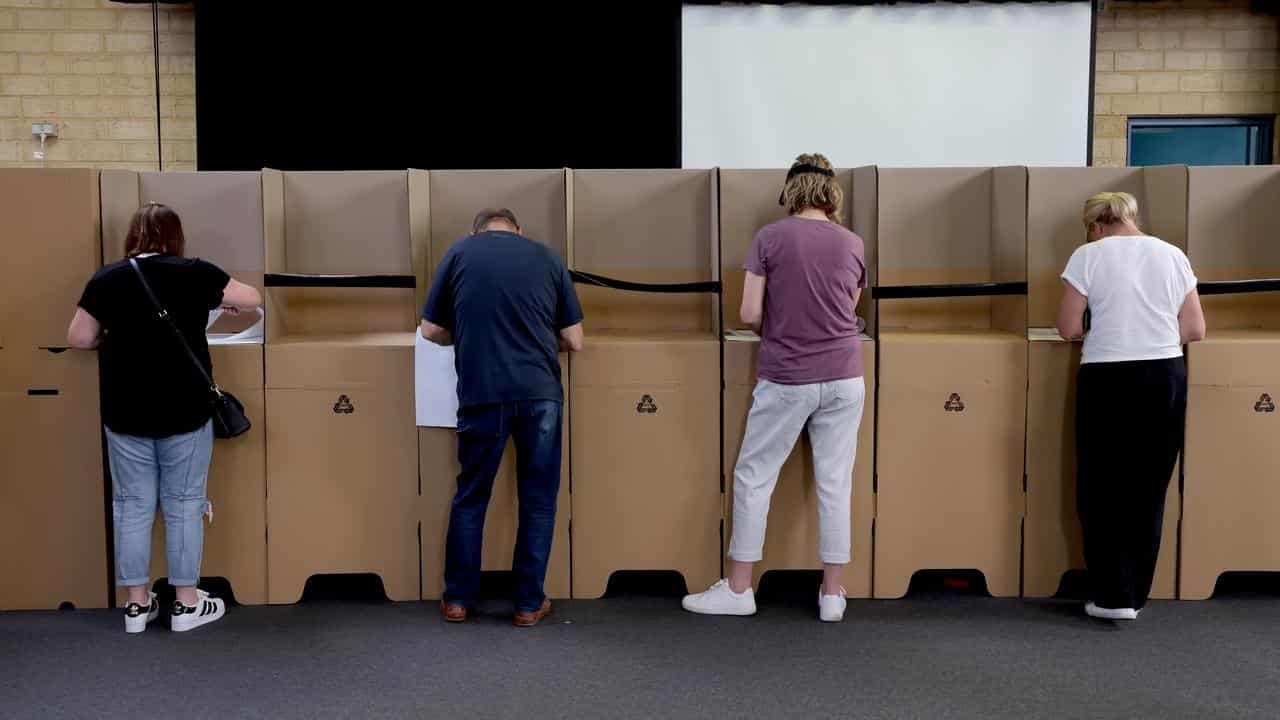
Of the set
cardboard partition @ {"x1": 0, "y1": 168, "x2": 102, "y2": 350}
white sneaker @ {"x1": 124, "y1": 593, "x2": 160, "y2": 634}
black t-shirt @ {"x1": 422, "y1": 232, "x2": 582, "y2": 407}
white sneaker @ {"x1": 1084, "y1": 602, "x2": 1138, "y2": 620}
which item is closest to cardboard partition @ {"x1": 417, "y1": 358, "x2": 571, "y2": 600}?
black t-shirt @ {"x1": 422, "y1": 232, "x2": 582, "y2": 407}

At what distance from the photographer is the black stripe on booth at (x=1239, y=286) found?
9.04ft

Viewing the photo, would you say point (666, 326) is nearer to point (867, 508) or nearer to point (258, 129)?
point (867, 508)

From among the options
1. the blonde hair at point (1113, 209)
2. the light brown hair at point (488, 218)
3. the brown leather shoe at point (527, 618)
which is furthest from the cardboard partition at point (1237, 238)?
the brown leather shoe at point (527, 618)

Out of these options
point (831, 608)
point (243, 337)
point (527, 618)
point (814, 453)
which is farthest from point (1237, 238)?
point (243, 337)

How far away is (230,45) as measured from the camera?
4.50 metres

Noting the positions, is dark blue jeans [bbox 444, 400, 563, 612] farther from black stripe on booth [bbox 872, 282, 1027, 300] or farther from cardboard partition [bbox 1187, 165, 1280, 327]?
cardboard partition [bbox 1187, 165, 1280, 327]

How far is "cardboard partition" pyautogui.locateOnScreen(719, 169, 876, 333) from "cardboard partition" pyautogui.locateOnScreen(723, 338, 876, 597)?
28 centimetres

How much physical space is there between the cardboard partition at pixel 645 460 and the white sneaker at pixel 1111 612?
40.9 inches

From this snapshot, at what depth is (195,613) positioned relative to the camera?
2516mm

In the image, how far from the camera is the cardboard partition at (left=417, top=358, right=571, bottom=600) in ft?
8.87

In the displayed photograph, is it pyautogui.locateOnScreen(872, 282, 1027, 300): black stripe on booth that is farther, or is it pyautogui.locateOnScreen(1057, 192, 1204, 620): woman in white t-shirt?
pyautogui.locateOnScreen(872, 282, 1027, 300): black stripe on booth

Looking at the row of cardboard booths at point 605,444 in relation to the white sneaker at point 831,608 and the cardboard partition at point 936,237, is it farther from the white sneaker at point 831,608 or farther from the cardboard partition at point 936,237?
the white sneaker at point 831,608

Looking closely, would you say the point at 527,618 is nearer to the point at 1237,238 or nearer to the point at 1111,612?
the point at 1111,612

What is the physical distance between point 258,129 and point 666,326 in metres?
2.70
